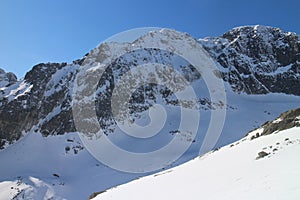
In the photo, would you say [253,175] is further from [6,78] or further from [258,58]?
[258,58]

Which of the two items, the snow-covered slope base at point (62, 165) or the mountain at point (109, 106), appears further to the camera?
the mountain at point (109, 106)

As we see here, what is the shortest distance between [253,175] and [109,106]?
6384 cm

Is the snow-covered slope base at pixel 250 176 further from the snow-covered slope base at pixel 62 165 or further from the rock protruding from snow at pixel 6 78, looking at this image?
the rock protruding from snow at pixel 6 78

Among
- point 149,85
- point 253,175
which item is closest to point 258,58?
point 149,85

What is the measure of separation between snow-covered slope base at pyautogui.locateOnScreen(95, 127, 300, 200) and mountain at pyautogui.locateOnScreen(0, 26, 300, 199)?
30.4m

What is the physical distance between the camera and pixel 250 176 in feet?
41.2

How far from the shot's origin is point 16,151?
6366 centimetres

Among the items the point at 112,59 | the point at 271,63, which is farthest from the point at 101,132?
the point at 271,63

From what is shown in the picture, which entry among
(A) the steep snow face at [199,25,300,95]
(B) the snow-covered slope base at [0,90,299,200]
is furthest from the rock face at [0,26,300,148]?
(B) the snow-covered slope base at [0,90,299,200]

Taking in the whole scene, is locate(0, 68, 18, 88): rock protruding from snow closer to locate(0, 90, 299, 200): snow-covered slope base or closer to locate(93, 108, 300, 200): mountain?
locate(0, 90, 299, 200): snow-covered slope base

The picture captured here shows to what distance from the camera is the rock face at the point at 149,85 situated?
7319cm

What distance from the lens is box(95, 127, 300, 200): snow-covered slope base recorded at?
9.83 m

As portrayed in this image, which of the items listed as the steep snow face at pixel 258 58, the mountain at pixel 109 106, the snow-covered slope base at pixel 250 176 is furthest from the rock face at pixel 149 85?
the snow-covered slope base at pixel 250 176

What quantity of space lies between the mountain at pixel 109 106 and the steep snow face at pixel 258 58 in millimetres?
324
